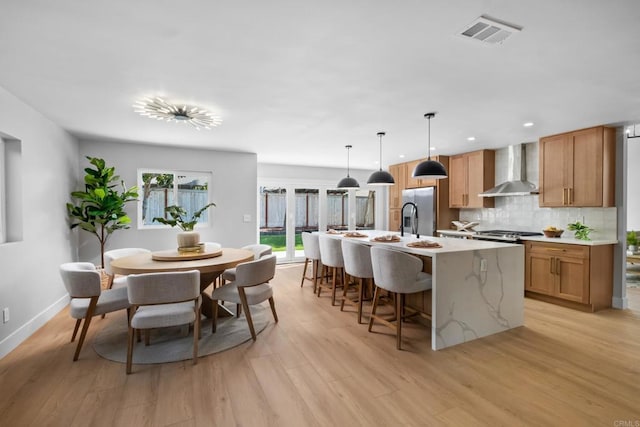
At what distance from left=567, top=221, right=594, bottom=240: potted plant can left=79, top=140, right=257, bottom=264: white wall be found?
5027 mm

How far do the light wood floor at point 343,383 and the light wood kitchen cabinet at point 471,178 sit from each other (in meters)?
2.79

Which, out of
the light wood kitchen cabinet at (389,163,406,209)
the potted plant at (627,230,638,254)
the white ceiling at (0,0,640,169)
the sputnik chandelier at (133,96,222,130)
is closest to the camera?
the white ceiling at (0,0,640,169)

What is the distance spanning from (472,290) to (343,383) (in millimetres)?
1564

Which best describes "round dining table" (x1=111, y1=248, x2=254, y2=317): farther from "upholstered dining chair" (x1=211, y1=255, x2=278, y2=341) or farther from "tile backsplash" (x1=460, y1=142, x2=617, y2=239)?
"tile backsplash" (x1=460, y1=142, x2=617, y2=239)

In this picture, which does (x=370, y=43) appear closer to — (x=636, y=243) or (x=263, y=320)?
(x=263, y=320)

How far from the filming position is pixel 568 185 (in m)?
4.14

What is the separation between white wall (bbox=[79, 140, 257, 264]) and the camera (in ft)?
15.5

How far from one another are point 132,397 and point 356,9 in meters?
2.78

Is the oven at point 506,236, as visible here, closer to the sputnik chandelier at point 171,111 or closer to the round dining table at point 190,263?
the round dining table at point 190,263

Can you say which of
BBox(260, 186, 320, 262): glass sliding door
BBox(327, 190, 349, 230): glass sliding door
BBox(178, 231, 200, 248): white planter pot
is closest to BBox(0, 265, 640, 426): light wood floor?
BBox(178, 231, 200, 248): white planter pot

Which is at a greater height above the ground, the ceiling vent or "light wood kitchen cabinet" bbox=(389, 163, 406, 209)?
the ceiling vent

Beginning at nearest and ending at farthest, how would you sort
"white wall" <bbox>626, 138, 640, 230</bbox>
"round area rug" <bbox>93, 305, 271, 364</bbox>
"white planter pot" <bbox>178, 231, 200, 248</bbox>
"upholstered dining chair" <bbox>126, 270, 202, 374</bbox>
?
1. "upholstered dining chair" <bbox>126, 270, 202, 374</bbox>
2. "round area rug" <bbox>93, 305, 271, 364</bbox>
3. "white planter pot" <bbox>178, 231, 200, 248</bbox>
4. "white wall" <bbox>626, 138, 640, 230</bbox>

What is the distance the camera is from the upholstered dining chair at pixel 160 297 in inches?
92.0

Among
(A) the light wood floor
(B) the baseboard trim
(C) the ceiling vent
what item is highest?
(C) the ceiling vent
